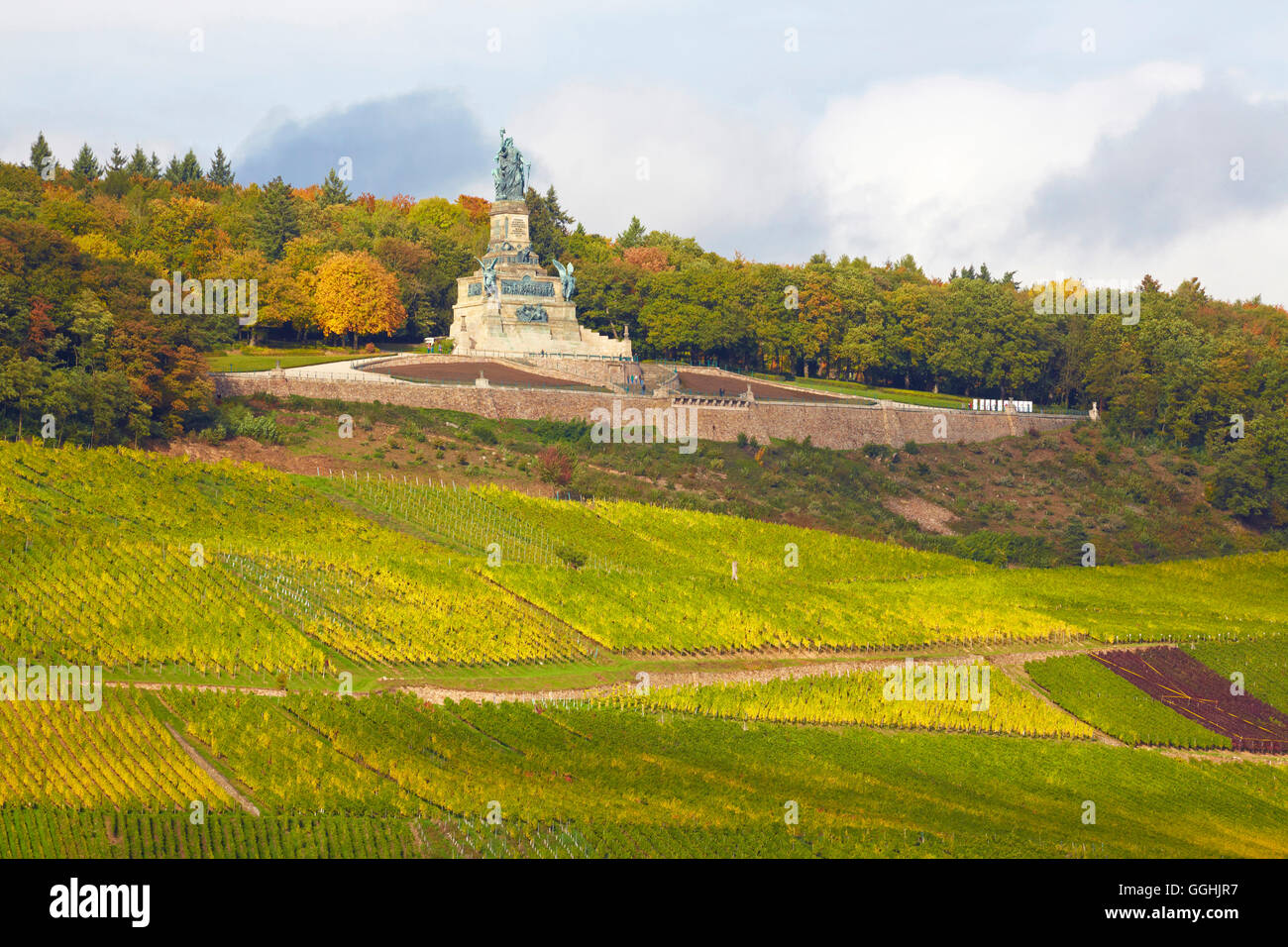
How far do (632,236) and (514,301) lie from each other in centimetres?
6062

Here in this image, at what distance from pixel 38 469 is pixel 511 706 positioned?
27.6 m

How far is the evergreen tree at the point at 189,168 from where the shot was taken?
5886 inches

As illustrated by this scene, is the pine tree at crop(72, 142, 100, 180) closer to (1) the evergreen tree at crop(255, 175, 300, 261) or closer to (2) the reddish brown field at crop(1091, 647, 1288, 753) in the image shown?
(1) the evergreen tree at crop(255, 175, 300, 261)

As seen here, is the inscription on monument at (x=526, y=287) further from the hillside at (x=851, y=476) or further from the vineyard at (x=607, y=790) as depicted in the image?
the vineyard at (x=607, y=790)

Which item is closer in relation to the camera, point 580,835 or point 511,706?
point 580,835

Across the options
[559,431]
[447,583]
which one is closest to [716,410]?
[559,431]

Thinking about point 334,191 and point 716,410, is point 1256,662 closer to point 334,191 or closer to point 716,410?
point 716,410

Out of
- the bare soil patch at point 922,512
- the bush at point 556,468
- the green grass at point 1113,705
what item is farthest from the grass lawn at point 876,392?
the green grass at point 1113,705

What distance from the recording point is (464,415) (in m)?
84.9

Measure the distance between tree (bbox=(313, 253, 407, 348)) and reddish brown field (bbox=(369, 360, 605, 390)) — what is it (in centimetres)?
1179

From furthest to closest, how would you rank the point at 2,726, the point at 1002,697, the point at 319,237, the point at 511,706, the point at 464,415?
the point at 319,237 < the point at 464,415 < the point at 1002,697 < the point at 511,706 < the point at 2,726

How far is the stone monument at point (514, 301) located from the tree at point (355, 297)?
5.06m

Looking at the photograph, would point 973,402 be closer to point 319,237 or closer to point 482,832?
point 319,237

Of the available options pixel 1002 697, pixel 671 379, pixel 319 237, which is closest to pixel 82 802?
pixel 1002 697
